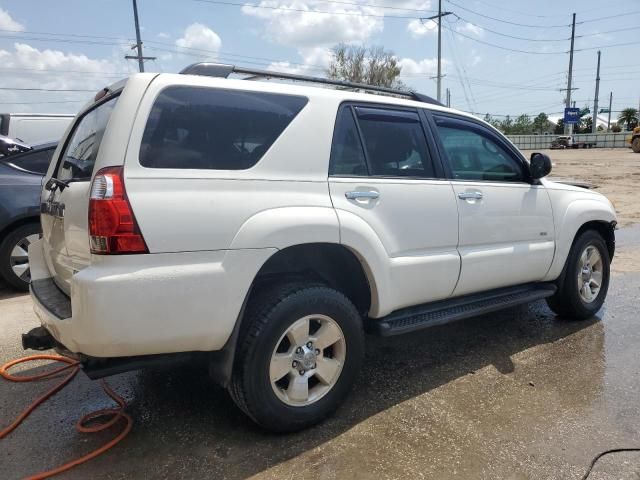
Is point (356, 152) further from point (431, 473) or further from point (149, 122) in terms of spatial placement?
point (431, 473)

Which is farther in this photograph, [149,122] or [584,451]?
[584,451]

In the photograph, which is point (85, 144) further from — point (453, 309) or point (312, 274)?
point (453, 309)

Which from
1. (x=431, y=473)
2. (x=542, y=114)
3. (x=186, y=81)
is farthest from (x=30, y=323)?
(x=542, y=114)

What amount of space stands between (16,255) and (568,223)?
5.64 metres

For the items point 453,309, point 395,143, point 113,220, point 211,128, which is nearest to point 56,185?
point 113,220

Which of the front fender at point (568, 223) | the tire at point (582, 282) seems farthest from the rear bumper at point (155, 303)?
the tire at point (582, 282)

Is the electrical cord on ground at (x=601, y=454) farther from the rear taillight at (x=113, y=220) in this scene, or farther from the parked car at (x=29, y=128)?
the parked car at (x=29, y=128)

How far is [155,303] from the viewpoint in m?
2.31

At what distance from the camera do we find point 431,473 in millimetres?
2520

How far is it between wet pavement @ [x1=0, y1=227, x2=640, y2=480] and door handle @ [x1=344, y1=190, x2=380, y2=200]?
1.29 meters

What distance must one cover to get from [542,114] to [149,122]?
333 ft

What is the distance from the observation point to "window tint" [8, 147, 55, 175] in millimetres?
5883

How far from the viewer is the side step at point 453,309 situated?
125 inches

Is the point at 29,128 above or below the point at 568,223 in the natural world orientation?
above
